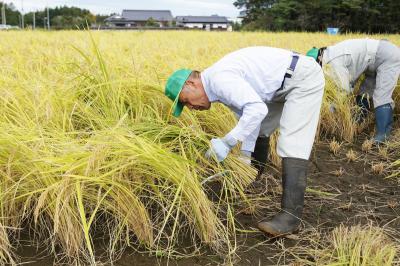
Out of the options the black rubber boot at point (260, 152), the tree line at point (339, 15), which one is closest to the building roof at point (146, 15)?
the tree line at point (339, 15)

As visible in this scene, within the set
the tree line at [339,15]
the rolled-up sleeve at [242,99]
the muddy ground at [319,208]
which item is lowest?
the muddy ground at [319,208]

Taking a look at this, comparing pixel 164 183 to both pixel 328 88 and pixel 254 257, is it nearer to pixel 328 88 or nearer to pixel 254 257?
pixel 254 257

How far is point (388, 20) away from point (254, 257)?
2475cm

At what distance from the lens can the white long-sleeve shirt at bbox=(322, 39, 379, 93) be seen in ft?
11.7

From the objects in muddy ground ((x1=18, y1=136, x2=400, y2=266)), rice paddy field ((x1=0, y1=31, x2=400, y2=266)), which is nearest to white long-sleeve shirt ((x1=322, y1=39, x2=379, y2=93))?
muddy ground ((x1=18, y1=136, x2=400, y2=266))

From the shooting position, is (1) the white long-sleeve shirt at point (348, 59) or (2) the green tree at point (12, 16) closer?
(1) the white long-sleeve shirt at point (348, 59)

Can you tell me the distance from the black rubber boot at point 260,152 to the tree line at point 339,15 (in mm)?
21197

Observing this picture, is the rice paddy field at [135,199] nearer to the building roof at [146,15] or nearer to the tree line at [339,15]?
the tree line at [339,15]

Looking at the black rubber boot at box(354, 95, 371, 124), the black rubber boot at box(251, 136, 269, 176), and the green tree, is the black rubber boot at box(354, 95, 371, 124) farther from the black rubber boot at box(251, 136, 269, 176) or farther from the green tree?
the green tree

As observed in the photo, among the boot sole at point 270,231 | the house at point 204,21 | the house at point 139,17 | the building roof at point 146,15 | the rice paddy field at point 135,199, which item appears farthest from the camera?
the house at point 204,21

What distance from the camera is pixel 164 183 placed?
1.88 metres

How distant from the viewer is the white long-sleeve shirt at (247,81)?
1.81 m

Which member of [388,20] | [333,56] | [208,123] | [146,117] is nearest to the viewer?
[146,117]

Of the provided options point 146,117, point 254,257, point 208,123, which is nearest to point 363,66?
point 208,123
